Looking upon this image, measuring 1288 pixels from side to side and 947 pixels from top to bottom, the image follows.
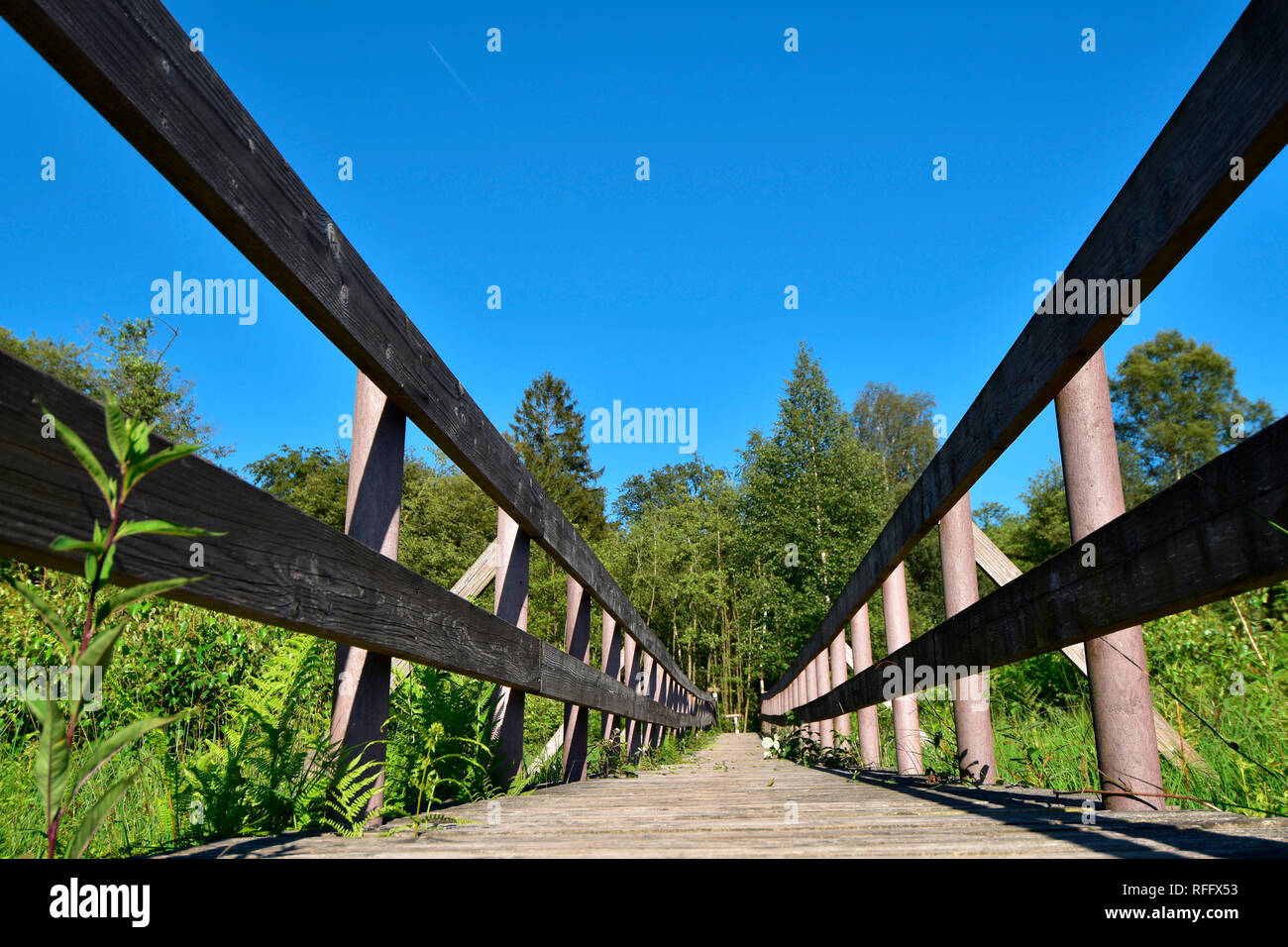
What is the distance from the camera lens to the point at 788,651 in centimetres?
2394

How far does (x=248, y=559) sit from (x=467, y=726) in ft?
5.81

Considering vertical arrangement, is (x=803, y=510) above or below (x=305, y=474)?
below

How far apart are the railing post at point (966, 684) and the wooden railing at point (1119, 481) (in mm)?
14

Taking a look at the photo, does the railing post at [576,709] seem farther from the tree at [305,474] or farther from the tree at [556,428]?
the tree at [556,428]

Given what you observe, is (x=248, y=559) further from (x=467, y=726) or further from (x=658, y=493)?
(x=658, y=493)

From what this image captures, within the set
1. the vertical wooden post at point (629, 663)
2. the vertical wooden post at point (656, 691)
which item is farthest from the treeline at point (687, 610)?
the vertical wooden post at point (656, 691)

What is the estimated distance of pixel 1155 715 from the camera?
2541 mm

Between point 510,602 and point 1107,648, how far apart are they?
214 cm

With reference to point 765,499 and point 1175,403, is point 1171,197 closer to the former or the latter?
point 765,499

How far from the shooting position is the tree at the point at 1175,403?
106 ft

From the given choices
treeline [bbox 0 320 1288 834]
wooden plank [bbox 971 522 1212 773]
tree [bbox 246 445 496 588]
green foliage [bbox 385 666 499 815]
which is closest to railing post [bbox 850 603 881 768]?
treeline [bbox 0 320 1288 834]

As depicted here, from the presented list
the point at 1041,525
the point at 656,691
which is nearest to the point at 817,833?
the point at 656,691

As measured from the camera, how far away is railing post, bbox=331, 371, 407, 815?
6.68ft
